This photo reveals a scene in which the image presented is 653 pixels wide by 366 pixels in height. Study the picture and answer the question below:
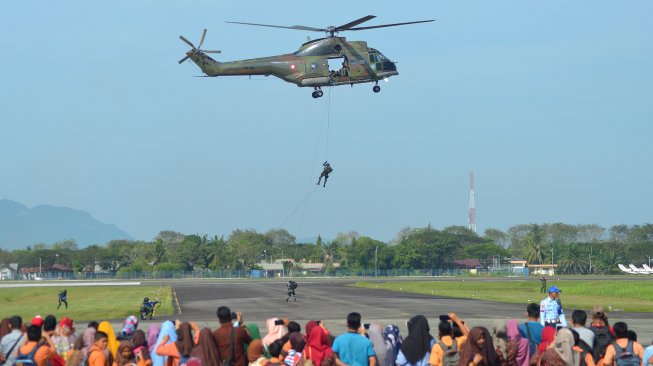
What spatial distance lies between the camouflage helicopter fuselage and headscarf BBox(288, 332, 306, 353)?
34844mm

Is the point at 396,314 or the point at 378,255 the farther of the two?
the point at 378,255

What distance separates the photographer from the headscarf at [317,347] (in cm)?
1360

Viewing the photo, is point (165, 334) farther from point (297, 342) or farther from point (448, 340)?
point (448, 340)

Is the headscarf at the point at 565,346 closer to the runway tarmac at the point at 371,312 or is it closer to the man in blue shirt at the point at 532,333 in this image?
the man in blue shirt at the point at 532,333

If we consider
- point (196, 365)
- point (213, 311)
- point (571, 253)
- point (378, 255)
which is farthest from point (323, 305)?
point (571, 253)

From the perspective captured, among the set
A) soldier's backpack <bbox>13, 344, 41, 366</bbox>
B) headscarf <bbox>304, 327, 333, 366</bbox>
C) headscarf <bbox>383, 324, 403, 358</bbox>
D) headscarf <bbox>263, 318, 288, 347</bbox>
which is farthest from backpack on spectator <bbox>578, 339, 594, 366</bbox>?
soldier's backpack <bbox>13, 344, 41, 366</bbox>

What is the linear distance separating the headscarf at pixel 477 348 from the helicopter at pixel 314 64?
116 ft

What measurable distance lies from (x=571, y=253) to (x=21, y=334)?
193595 millimetres

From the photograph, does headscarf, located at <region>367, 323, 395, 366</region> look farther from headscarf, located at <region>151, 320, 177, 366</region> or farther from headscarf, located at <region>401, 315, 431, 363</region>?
headscarf, located at <region>151, 320, 177, 366</region>

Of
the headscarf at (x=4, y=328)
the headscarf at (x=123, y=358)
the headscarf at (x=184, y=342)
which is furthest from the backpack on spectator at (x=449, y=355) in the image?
the headscarf at (x=4, y=328)

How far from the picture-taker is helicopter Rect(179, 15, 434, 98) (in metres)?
48.1

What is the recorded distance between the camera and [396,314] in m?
42.8

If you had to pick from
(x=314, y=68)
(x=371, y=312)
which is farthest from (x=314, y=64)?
(x=371, y=312)

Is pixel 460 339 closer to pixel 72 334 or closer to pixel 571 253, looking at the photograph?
pixel 72 334
